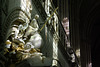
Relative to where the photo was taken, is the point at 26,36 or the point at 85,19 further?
the point at 85,19

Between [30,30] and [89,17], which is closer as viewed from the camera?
[30,30]

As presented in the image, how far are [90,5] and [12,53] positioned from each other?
20.7 metres

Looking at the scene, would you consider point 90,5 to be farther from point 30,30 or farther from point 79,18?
point 30,30

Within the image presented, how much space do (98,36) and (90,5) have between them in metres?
6.94

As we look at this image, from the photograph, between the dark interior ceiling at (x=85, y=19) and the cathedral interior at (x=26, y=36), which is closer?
the cathedral interior at (x=26, y=36)

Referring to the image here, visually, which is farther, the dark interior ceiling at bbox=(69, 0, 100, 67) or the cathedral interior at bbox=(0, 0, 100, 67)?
the dark interior ceiling at bbox=(69, 0, 100, 67)

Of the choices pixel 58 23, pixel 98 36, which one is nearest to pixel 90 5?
pixel 98 36

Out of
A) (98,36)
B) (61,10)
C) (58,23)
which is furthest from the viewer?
(98,36)

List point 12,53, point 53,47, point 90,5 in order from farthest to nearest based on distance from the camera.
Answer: point 90,5 < point 53,47 < point 12,53

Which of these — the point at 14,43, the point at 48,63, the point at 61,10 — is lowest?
the point at 48,63

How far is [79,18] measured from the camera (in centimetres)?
2583

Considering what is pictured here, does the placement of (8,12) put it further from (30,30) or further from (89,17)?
(89,17)

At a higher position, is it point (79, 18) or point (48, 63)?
point (79, 18)

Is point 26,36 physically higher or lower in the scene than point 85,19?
lower
